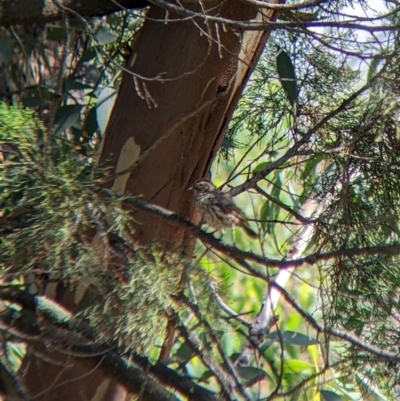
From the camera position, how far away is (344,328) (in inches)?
81.7

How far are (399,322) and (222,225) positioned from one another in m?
0.58

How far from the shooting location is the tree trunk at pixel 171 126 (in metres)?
2.07

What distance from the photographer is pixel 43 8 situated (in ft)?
7.27

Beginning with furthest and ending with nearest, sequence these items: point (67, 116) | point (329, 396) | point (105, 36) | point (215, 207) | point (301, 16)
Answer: point (105, 36)
point (67, 116)
point (329, 396)
point (215, 207)
point (301, 16)

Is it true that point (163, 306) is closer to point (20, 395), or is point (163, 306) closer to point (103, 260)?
point (103, 260)

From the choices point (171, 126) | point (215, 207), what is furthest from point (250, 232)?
point (171, 126)

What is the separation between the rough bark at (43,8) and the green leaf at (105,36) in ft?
1.78

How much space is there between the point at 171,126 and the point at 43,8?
0.52 metres

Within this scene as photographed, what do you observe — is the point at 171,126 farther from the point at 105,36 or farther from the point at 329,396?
the point at 329,396

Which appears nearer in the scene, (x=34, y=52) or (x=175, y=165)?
(x=175, y=165)

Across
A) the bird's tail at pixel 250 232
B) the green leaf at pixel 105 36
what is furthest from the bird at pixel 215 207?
the green leaf at pixel 105 36

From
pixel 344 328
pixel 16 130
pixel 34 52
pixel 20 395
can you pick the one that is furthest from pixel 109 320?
pixel 34 52

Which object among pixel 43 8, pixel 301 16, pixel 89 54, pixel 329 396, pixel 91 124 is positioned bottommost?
pixel 329 396

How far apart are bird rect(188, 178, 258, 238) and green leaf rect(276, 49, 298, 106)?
33 centimetres
